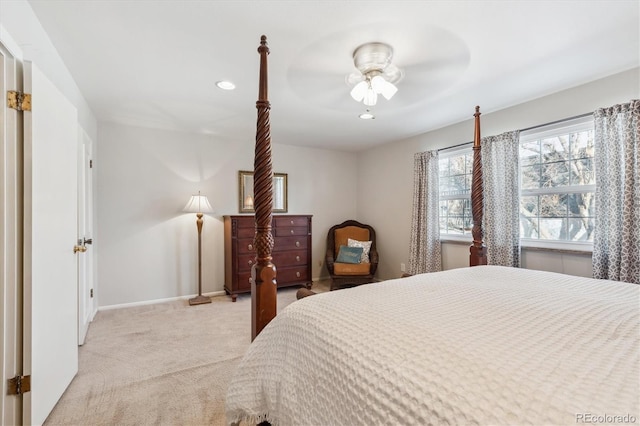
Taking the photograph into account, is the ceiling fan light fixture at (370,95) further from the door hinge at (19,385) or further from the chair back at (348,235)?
the chair back at (348,235)

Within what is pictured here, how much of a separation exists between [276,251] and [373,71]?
2904 millimetres

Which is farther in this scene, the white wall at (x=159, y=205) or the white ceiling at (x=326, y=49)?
the white wall at (x=159, y=205)

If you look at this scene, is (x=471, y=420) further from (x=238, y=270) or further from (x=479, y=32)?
(x=238, y=270)

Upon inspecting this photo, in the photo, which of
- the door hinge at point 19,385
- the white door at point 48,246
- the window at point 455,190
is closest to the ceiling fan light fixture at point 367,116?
the window at point 455,190

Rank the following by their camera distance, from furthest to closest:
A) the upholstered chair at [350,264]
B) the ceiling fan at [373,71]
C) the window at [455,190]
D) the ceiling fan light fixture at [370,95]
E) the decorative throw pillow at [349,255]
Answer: the decorative throw pillow at [349,255]
the upholstered chair at [350,264]
the window at [455,190]
the ceiling fan light fixture at [370,95]
the ceiling fan at [373,71]

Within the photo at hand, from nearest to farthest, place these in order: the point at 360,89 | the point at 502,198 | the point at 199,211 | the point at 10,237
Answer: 1. the point at 10,237
2. the point at 360,89
3. the point at 502,198
4. the point at 199,211

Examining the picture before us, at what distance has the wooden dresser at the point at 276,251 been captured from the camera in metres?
3.99

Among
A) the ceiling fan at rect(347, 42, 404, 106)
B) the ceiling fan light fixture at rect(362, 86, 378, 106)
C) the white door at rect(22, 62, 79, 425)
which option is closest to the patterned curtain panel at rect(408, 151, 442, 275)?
the ceiling fan at rect(347, 42, 404, 106)

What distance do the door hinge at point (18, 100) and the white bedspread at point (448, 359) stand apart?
5.55 ft

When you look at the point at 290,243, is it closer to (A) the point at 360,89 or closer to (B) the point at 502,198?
(A) the point at 360,89

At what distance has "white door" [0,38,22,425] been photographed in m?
1.40

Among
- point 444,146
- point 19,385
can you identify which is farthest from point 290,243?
point 19,385

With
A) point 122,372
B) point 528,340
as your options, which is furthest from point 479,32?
point 122,372

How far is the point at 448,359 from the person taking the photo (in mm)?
746
